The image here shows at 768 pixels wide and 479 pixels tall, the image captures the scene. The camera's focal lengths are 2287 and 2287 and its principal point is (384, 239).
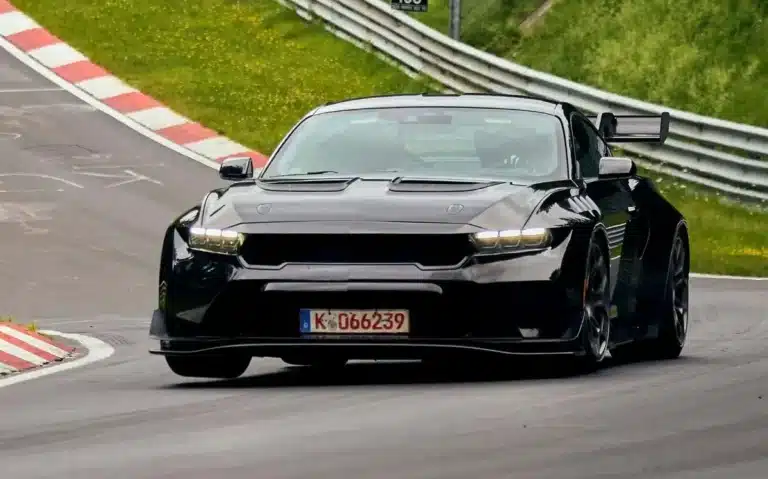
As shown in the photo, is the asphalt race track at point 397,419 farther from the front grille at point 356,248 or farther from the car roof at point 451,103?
the car roof at point 451,103

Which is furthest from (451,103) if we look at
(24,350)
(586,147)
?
(24,350)

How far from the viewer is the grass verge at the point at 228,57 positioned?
2928 centimetres

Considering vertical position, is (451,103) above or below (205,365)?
A: above

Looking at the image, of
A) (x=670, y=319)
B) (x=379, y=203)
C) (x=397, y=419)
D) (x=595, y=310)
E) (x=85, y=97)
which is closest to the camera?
(x=397, y=419)

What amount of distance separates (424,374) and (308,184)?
115 centimetres

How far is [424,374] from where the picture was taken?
11367mm

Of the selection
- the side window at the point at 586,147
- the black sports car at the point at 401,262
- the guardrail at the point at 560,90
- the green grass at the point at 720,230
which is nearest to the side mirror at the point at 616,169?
the black sports car at the point at 401,262

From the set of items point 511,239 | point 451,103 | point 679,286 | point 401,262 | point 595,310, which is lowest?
point 679,286

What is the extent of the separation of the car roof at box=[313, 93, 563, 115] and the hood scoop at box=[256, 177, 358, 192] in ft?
3.25

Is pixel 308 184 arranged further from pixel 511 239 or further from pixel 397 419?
pixel 397 419

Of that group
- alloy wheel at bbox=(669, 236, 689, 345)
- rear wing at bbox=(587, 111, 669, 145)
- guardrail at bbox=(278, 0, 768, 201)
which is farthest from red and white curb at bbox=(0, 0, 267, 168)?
alloy wheel at bbox=(669, 236, 689, 345)

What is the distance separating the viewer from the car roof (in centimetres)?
1191

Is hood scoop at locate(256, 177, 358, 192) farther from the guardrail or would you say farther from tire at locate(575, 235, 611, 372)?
the guardrail

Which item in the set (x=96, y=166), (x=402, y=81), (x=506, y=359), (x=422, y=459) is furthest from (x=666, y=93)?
(x=422, y=459)
